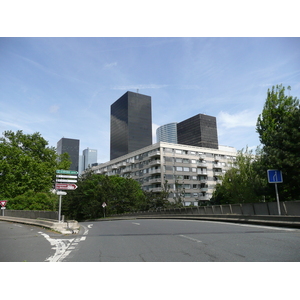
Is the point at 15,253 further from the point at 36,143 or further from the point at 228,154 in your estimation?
the point at 228,154

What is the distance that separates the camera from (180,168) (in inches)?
3647

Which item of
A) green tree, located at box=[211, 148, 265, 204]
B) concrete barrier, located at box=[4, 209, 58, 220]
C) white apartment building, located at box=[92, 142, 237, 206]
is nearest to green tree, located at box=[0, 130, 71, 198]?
concrete barrier, located at box=[4, 209, 58, 220]

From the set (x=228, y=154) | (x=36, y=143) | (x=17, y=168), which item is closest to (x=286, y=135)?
(x=17, y=168)

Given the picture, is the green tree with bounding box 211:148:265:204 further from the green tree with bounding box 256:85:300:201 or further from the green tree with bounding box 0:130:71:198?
the green tree with bounding box 0:130:71:198

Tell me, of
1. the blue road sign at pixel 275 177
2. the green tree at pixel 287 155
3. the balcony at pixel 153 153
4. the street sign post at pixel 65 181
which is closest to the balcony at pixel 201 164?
the balcony at pixel 153 153

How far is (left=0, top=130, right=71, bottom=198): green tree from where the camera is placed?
42750 millimetres

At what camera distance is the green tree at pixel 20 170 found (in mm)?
42750

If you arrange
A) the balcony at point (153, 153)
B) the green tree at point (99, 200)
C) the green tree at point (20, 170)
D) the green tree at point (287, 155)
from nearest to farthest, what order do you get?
1. the green tree at point (287, 155)
2. the green tree at point (20, 170)
3. the green tree at point (99, 200)
4. the balcony at point (153, 153)

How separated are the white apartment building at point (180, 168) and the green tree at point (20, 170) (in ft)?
130

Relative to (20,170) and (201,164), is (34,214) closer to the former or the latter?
(20,170)

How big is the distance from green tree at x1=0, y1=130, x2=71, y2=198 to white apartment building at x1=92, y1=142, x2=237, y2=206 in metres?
39.5

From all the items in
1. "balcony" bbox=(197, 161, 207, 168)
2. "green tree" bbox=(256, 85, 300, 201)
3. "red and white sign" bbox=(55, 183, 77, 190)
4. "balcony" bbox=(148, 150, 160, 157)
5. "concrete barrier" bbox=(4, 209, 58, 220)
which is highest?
"balcony" bbox=(148, 150, 160, 157)

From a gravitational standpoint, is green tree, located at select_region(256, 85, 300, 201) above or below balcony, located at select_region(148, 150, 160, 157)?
below

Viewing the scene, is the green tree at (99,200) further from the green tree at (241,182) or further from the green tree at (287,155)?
the green tree at (287,155)
